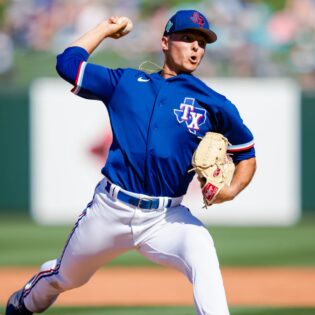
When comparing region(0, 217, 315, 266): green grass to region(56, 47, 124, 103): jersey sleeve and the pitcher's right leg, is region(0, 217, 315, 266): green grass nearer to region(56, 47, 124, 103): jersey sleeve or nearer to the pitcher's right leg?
the pitcher's right leg

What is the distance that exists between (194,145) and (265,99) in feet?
25.9

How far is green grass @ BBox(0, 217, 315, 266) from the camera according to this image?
9.37 m

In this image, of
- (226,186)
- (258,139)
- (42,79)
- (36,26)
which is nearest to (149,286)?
(226,186)

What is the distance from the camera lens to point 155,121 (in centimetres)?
457

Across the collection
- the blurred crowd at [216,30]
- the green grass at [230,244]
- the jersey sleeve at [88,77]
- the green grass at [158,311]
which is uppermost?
the blurred crowd at [216,30]

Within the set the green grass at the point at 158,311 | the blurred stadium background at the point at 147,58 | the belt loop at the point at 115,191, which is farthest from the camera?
the blurred stadium background at the point at 147,58

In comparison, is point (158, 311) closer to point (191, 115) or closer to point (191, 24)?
point (191, 115)

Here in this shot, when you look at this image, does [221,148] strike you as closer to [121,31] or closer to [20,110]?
[121,31]

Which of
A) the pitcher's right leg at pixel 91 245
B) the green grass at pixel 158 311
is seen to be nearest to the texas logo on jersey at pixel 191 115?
the pitcher's right leg at pixel 91 245

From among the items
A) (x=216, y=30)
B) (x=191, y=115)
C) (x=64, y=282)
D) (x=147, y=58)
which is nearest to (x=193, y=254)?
(x=191, y=115)

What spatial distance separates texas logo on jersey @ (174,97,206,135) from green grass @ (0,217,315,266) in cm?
474

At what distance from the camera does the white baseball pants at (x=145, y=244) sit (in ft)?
14.1

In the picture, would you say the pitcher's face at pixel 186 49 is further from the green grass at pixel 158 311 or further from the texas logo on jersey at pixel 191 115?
the green grass at pixel 158 311

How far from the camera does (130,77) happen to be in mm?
4680
